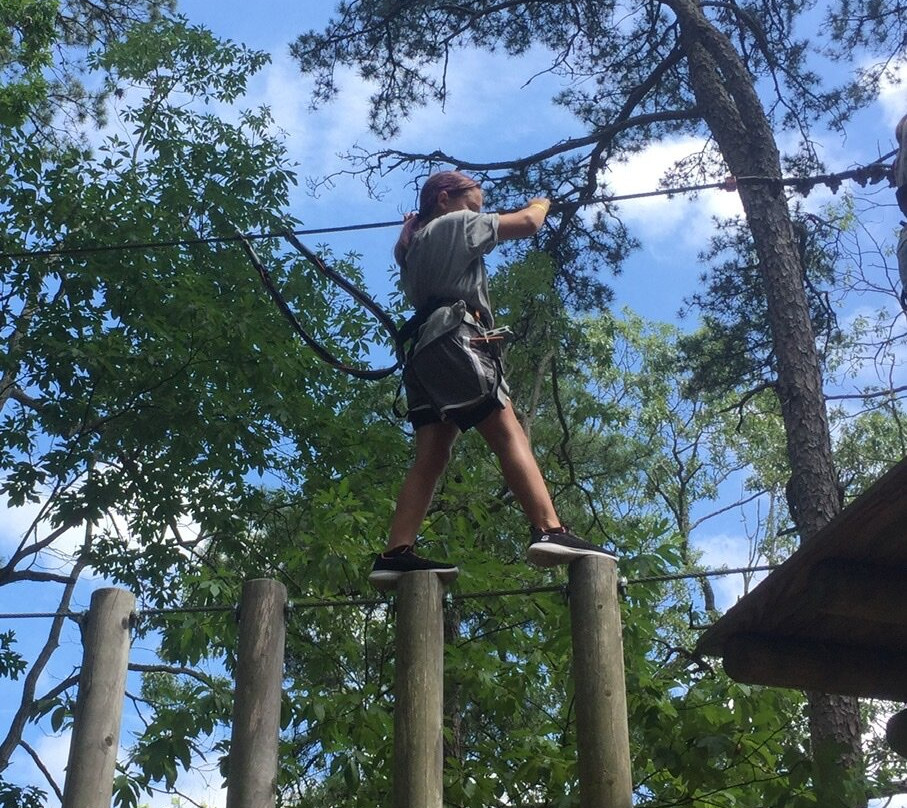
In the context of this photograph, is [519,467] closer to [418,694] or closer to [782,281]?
[418,694]

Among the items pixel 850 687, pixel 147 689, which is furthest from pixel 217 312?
pixel 850 687

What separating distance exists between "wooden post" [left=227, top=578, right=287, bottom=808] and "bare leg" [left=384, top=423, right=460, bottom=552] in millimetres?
449

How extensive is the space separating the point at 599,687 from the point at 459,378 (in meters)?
1.15

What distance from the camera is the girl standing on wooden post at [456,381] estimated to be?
385 cm

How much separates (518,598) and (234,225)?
6178mm

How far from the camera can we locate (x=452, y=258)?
4156mm

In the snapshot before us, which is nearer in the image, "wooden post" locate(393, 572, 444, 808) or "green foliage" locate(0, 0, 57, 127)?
"wooden post" locate(393, 572, 444, 808)

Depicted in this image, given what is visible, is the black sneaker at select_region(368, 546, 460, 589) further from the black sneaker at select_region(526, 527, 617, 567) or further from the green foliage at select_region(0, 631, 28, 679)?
the green foliage at select_region(0, 631, 28, 679)

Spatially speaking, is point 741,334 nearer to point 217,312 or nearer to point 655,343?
point 217,312

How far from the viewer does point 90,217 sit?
1026 centimetres

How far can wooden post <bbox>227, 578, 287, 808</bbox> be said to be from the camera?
350cm

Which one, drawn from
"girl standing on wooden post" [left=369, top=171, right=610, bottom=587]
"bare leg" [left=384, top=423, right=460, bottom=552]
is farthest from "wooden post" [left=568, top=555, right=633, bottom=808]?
"bare leg" [left=384, top=423, right=460, bottom=552]

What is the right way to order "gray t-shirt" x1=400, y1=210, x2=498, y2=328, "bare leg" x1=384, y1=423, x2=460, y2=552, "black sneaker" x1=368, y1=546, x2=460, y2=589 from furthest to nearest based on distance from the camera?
"gray t-shirt" x1=400, y1=210, x2=498, y2=328
"bare leg" x1=384, y1=423, x2=460, y2=552
"black sneaker" x1=368, y1=546, x2=460, y2=589

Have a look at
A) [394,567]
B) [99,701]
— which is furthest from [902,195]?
[99,701]
